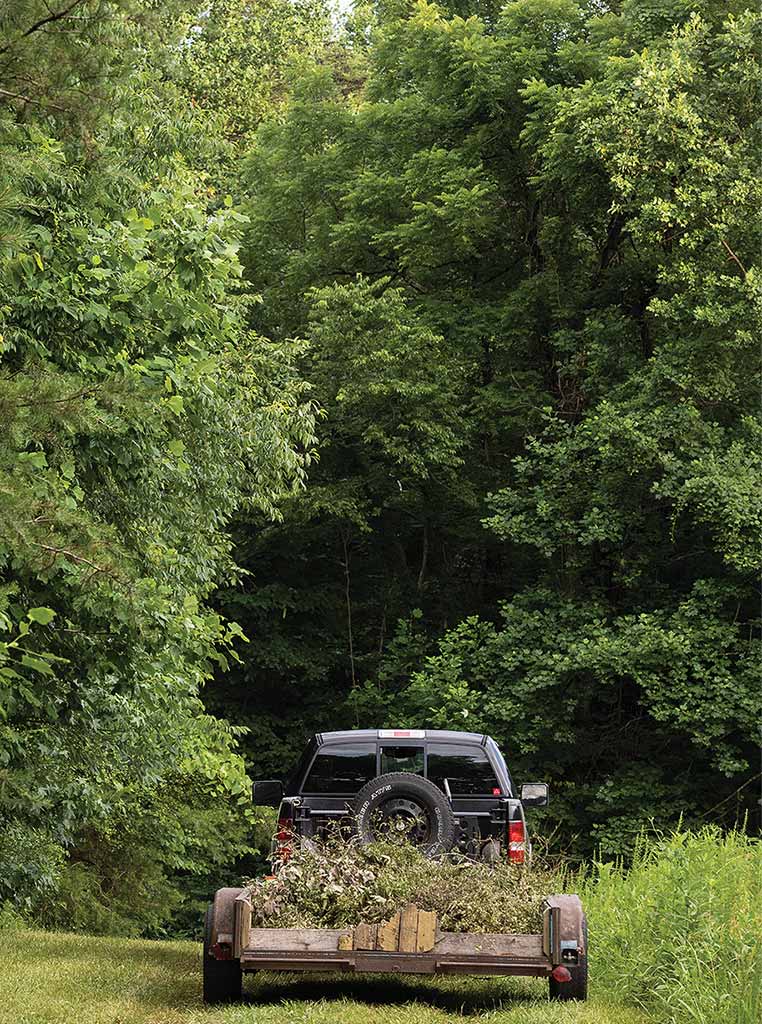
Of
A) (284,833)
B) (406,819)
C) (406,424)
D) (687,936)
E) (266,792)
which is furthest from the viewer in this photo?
(406,424)

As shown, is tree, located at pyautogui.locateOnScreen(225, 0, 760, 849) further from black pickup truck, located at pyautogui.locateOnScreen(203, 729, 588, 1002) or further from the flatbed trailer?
the flatbed trailer

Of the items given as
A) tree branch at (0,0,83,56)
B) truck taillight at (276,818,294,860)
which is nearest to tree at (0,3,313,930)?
tree branch at (0,0,83,56)

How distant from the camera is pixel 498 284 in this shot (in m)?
26.1

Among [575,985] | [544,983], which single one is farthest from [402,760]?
[575,985]

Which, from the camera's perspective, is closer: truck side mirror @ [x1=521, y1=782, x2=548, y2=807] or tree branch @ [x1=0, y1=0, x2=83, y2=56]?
tree branch @ [x1=0, y1=0, x2=83, y2=56]

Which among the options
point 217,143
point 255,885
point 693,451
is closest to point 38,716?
point 255,885

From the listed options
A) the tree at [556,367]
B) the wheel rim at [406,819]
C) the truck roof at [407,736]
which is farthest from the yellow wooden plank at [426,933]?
the tree at [556,367]

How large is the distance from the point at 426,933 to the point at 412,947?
0.10 m

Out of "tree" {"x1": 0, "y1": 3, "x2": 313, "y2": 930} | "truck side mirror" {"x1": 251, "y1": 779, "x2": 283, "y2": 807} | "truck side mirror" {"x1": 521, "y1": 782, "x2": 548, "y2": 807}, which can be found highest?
"tree" {"x1": 0, "y1": 3, "x2": 313, "y2": 930}

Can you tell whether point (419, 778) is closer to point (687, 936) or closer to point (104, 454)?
point (687, 936)

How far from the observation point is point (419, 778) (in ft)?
29.8

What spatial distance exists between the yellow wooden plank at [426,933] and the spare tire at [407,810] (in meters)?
1.37

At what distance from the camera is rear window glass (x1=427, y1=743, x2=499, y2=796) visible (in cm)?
995

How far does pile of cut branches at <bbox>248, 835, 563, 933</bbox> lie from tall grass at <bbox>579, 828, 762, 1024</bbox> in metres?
0.92
